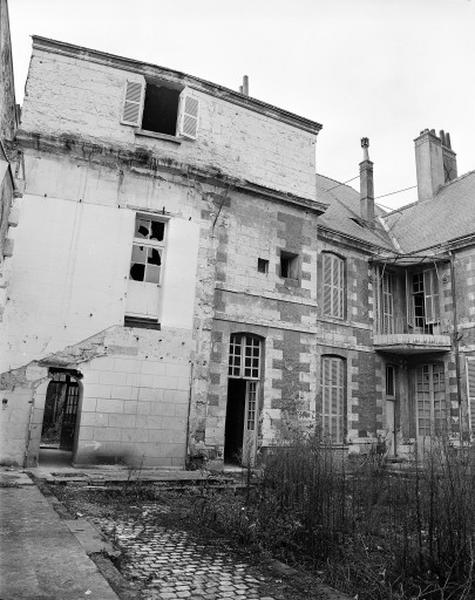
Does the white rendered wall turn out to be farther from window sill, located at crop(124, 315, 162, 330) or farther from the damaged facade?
window sill, located at crop(124, 315, 162, 330)

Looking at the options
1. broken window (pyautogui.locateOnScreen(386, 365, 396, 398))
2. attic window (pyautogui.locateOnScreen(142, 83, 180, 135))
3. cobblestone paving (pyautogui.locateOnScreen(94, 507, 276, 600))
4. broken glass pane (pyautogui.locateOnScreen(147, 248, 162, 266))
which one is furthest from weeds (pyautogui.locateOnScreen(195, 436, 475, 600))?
attic window (pyautogui.locateOnScreen(142, 83, 180, 135))

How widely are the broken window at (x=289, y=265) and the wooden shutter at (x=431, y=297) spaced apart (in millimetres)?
5613

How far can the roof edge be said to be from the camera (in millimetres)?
11758

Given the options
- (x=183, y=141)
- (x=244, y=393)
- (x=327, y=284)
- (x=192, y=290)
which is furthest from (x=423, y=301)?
(x=183, y=141)

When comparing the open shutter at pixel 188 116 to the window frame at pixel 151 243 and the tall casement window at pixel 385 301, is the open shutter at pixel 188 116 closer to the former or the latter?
the window frame at pixel 151 243

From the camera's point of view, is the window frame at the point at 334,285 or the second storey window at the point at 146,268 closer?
the second storey window at the point at 146,268

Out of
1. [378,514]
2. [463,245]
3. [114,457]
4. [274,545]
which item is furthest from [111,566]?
[463,245]

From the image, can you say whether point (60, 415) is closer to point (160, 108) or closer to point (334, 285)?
point (334, 285)

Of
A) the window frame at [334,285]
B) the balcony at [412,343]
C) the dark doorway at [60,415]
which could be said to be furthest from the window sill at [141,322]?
the balcony at [412,343]

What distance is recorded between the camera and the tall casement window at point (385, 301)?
54.3 feet

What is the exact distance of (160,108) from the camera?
45.1 feet

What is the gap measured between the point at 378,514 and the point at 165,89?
11343mm

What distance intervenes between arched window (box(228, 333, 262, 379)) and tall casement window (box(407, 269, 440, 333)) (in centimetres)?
687

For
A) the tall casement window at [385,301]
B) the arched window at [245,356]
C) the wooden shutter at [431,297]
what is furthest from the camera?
the tall casement window at [385,301]
